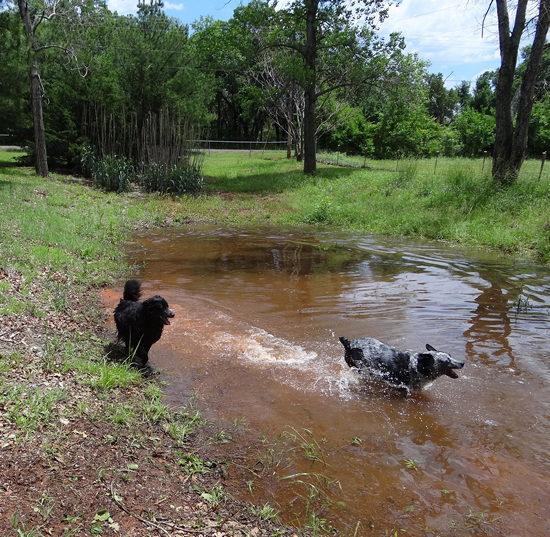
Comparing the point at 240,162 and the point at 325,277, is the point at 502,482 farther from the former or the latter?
the point at 240,162

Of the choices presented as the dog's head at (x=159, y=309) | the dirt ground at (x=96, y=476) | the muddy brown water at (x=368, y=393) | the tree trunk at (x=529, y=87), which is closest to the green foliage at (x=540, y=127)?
the tree trunk at (x=529, y=87)

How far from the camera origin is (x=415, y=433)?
4098mm

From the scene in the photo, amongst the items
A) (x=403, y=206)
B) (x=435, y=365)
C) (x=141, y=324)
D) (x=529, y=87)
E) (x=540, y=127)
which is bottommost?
(x=435, y=365)

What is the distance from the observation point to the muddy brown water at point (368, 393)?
10.8 ft

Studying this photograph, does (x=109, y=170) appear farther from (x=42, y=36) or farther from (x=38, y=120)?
(x=42, y=36)

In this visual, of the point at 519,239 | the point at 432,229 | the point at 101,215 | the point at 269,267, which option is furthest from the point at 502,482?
the point at 101,215

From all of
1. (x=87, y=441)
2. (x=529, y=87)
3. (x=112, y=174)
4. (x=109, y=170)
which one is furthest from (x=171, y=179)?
(x=87, y=441)

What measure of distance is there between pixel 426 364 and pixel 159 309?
275 centimetres

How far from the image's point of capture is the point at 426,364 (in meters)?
4.63

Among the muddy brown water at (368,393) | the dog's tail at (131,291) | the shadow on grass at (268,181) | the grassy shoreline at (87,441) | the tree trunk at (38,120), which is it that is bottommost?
the muddy brown water at (368,393)

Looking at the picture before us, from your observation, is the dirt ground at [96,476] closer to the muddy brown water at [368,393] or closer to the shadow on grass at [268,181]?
the muddy brown water at [368,393]

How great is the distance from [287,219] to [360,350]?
11.5 metres

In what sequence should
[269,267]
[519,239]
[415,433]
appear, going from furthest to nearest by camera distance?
[519,239], [269,267], [415,433]

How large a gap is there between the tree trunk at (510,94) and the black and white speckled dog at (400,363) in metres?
12.9
